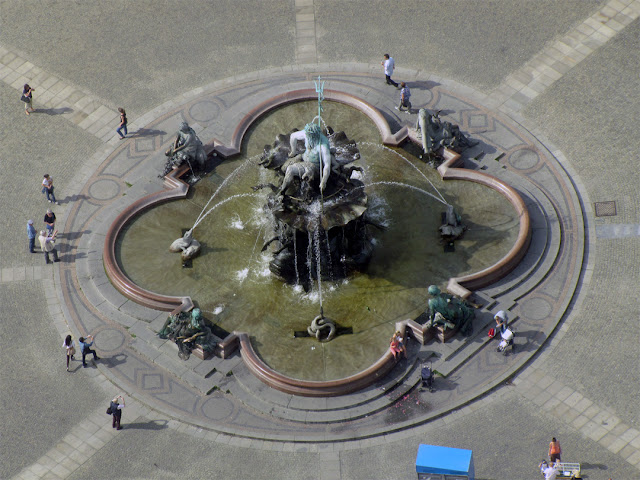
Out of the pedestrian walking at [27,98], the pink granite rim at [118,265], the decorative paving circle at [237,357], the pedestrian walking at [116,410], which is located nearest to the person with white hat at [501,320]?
the decorative paving circle at [237,357]

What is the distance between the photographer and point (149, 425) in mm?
53281

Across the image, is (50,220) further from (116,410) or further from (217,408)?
(217,408)

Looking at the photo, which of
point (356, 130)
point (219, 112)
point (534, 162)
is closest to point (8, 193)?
point (219, 112)

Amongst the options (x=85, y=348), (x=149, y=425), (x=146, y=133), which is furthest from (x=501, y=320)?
(x=146, y=133)

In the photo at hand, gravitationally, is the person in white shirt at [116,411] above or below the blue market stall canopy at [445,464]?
above

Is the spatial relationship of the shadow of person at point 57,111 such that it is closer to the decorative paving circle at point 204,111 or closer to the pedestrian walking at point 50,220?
the decorative paving circle at point 204,111

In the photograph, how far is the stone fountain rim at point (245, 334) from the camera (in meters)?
53.6

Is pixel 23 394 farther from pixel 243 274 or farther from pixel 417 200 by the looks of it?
pixel 417 200

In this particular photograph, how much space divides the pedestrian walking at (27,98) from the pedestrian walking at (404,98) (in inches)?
816

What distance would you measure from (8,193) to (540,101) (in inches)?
1156

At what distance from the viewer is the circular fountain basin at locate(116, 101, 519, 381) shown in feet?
183

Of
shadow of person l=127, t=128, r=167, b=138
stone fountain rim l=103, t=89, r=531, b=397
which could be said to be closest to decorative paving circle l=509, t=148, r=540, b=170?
stone fountain rim l=103, t=89, r=531, b=397

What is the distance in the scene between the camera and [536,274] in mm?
57688

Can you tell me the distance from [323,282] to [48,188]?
51.4 feet
